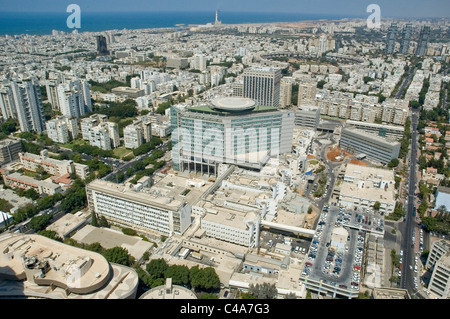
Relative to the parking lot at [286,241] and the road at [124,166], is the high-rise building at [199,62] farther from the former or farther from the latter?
the parking lot at [286,241]

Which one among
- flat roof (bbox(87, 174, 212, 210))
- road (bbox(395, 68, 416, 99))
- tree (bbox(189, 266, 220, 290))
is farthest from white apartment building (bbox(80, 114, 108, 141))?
road (bbox(395, 68, 416, 99))

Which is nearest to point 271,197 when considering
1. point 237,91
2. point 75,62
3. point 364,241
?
A: point 364,241

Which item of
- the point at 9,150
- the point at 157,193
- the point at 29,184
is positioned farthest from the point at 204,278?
the point at 9,150

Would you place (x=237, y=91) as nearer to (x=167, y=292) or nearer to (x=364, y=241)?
(x=364, y=241)

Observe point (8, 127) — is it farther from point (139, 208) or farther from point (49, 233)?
point (139, 208)

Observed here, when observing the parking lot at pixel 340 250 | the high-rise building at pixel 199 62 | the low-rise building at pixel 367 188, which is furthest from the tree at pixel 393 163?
the high-rise building at pixel 199 62

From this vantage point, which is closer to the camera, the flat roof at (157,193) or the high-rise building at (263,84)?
the flat roof at (157,193)

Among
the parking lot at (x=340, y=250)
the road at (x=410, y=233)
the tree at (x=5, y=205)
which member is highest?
the tree at (x=5, y=205)
